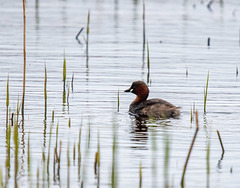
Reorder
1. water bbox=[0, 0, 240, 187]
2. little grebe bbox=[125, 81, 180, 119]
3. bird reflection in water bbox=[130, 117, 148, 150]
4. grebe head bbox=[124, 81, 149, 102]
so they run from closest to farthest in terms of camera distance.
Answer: water bbox=[0, 0, 240, 187] < bird reflection in water bbox=[130, 117, 148, 150] < little grebe bbox=[125, 81, 180, 119] < grebe head bbox=[124, 81, 149, 102]

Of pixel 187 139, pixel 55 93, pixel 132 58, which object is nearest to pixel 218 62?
pixel 132 58

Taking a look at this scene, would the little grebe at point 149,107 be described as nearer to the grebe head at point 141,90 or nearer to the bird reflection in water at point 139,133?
the grebe head at point 141,90

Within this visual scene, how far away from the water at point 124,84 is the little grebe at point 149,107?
18 centimetres

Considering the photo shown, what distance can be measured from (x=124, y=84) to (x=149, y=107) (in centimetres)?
280

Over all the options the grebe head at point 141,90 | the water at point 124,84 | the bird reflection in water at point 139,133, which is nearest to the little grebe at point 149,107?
the grebe head at point 141,90

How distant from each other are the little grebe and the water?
181 millimetres

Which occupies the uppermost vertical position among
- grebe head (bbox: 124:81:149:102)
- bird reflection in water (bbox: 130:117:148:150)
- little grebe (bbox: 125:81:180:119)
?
grebe head (bbox: 124:81:149:102)

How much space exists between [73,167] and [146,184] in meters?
0.94

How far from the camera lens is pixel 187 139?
32.1 ft

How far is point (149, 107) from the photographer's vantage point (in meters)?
12.0

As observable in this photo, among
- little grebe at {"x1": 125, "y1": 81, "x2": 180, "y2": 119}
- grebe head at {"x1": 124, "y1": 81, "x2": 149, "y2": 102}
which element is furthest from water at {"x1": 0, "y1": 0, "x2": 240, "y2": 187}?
grebe head at {"x1": 124, "y1": 81, "x2": 149, "y2": 102}

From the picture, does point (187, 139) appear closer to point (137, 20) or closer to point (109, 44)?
point (109, 44)

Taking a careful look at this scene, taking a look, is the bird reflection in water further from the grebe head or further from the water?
the grebe head

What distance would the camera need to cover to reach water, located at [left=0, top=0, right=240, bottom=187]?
8.30m
